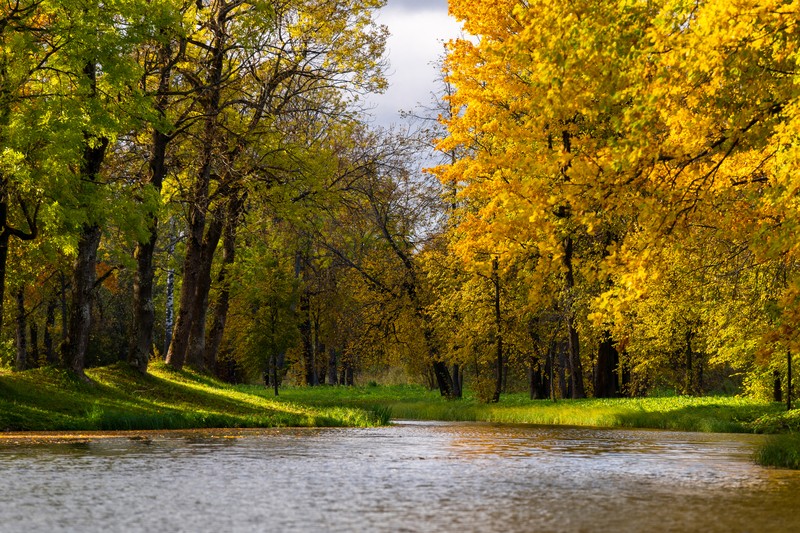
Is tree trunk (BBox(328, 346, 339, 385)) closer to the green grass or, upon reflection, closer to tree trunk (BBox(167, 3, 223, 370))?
the green grass

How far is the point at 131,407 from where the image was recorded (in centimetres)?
2150

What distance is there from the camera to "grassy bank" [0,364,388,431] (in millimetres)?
18641

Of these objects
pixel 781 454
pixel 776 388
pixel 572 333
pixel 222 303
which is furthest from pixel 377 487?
pixel 222 303

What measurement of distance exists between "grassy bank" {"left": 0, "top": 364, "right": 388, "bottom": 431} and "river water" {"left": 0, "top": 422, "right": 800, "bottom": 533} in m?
2.28

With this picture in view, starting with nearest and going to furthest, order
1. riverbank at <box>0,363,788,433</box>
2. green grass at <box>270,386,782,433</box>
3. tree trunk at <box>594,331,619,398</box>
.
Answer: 1. riverbank at <box>0,363,788,433</box>
2. green grass at <box>270,386,782,433</box>
3. tree trunk at <box>594,331,619,398</box>

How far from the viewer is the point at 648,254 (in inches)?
591

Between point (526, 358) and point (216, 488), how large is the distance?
37521mm

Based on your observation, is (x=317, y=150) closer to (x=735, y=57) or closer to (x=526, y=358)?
(x=526, y=358)

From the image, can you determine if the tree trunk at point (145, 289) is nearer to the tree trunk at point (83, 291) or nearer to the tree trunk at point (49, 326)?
the tree trunk at point (83, 291)

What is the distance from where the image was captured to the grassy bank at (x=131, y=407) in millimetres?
18641

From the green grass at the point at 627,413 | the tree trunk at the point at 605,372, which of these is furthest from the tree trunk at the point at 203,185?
the tree trunk at the point at 605,372

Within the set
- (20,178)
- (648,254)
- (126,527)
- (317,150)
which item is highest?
(317,150)

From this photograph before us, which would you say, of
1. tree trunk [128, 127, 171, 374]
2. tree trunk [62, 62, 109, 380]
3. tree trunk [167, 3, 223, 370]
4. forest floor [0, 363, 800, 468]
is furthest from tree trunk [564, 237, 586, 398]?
tree trunk [62, 62, 109, 380]

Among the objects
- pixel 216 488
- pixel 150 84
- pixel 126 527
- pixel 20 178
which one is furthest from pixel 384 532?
pixel 150 84
